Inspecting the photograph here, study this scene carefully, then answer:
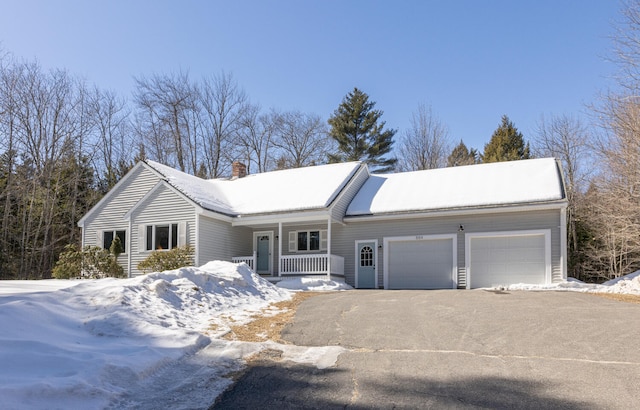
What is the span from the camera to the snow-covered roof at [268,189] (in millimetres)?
→ 20031

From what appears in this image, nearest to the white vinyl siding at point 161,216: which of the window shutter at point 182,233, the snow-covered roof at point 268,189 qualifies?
the window shutter at point 182,233

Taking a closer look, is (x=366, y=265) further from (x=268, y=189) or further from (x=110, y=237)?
(x=110, y=237)

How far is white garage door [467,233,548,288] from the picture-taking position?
56.1ft

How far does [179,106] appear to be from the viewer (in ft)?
127

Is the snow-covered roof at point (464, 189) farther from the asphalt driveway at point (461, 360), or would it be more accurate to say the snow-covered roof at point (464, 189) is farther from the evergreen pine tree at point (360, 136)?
the evergreen pine tree at point (360, 136)

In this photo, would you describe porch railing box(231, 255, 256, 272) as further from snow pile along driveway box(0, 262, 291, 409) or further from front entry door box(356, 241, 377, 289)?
snow pile along driveway box(0, 262, 291, 409)

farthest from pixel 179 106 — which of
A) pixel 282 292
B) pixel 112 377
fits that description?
pixel 112 377

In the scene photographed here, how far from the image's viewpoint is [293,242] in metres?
21.1

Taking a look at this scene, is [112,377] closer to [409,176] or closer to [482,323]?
[482,323]

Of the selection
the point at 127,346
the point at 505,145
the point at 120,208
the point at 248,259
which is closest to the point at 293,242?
the point at 248,259

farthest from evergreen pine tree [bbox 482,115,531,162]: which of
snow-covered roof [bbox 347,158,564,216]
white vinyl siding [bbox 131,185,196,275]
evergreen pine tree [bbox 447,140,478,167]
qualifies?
white vinyl siding [bbox 131,185,196,275]

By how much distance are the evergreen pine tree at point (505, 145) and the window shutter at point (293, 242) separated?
65.7ft

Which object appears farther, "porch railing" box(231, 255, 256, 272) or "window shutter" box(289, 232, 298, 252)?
"window shutter" box(289, 232, 298, 252)

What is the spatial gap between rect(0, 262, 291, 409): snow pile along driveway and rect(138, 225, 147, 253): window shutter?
977cm
